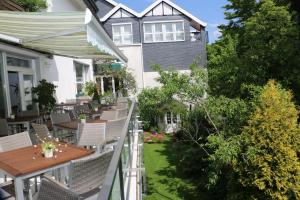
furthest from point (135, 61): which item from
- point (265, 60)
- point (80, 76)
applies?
point (265, 60)

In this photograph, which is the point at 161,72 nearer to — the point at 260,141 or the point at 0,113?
the point at 260,141

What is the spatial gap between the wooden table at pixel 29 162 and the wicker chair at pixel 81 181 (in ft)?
1.28

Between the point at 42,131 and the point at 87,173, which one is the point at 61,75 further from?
the point at 87,173

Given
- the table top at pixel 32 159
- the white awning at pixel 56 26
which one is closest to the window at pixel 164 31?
the white awning at pixel 56 26

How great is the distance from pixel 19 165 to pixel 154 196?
9701 mm

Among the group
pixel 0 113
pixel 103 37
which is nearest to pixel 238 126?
pixel 103 37

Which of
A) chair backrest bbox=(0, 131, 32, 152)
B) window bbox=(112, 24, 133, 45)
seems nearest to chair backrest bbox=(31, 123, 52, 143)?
chair backrest bbox=(0, 131, 32, 152)

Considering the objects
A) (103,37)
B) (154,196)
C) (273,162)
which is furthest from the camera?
(154,196)

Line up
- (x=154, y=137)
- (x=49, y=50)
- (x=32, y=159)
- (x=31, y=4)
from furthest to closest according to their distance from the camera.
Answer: (x=154, y=137)
(x=31, y=4)
(x=49, y=50)
(x=32, y=159)

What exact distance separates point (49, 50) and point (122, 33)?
78.3 feet

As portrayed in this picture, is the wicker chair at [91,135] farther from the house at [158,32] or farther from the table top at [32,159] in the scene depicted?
the house at [158,32]

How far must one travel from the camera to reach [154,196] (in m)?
14.0

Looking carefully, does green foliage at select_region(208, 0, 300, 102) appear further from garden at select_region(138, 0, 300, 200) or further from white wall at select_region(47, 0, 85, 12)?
white wall at select_region(47, 0, 85, 12)

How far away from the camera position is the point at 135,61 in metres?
34.2
